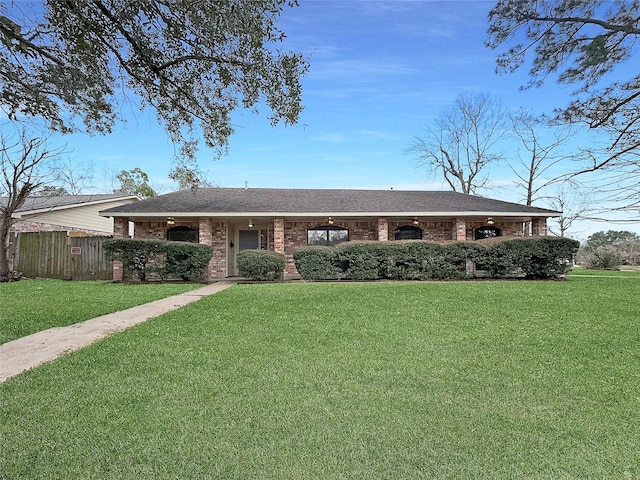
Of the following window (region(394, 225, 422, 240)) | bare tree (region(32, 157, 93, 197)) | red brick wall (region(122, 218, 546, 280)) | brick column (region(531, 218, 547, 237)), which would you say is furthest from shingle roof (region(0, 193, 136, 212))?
brick column (region(531, 218, 547, 237))

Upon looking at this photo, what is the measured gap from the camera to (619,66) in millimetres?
5918

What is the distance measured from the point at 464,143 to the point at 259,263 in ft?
76.1

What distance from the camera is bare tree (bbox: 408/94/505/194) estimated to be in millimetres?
29328

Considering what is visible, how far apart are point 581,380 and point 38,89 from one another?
28.3 ft

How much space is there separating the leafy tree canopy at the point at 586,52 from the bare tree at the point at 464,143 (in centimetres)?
2511

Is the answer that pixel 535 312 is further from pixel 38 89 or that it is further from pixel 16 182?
pixel 16 182

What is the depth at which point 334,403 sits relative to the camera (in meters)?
3.25

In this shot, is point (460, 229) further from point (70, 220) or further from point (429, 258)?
point (70, 220)

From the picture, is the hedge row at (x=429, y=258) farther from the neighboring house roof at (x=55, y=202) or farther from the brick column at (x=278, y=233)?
the neighboring house roof at (x=55, y=202)

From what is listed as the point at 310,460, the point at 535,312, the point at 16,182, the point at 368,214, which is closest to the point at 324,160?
the point at 368,214

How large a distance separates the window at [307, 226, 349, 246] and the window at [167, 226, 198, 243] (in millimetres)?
4742

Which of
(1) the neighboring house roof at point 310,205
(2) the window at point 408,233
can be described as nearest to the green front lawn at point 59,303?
(1) the neighboring house roof at point 310,205

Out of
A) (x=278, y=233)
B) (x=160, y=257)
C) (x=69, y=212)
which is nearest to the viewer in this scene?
(x=160, y=257)

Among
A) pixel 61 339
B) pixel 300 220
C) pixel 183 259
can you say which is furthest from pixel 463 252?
pixel 61 339
